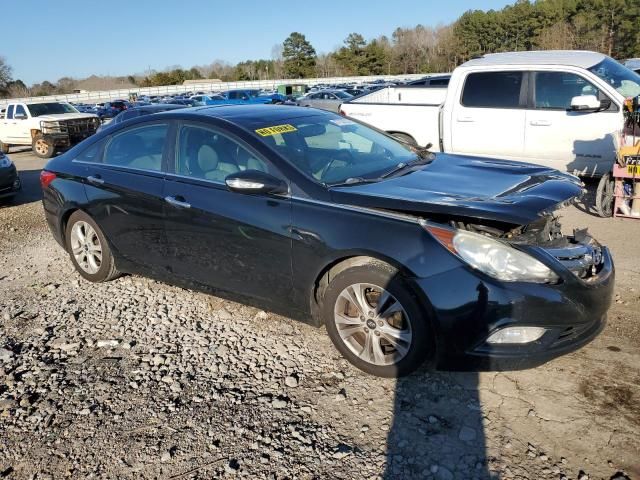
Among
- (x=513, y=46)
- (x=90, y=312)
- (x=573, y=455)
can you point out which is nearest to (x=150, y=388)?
(x=90, y=312)

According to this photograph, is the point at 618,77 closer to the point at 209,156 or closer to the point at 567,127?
the point at 567,127

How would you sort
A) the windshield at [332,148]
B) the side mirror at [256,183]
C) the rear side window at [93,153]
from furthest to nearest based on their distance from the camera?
Result: the rear side window at [93,153] < the windshield at [332,148] < the side mirror at [256,183]

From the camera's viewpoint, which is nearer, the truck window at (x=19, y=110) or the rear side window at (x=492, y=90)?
the rear side window at (x=492, y=90)

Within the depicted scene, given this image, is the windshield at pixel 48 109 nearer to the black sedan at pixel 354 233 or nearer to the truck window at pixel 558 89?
the black sedan at pixel 354 233

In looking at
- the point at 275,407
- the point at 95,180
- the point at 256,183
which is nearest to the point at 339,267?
the point at 256,183

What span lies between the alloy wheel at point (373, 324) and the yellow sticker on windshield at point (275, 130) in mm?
1355

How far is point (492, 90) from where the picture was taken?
26.6ft

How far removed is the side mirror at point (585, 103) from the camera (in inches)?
276

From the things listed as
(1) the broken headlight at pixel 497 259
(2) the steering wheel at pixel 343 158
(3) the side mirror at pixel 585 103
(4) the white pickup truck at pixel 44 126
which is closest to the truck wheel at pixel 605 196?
(3) the side mirror at pixel 585 103

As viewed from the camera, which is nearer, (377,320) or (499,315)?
(499,315)

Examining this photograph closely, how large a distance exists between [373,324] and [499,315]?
74 centimetres

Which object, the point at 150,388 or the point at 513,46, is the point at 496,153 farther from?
the point at 513,46

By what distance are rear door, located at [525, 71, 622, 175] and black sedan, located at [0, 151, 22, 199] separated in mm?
8275

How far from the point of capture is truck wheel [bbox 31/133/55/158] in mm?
16219
